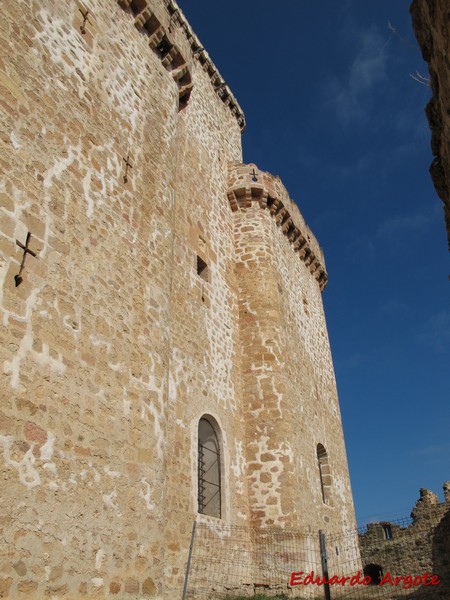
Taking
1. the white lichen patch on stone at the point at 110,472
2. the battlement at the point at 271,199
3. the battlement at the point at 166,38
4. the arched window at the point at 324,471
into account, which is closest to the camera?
the white lichen patch on stone at the point at 110,472

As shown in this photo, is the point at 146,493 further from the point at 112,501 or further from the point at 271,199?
the point at 271,199

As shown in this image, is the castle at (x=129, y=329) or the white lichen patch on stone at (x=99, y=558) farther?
the white lichen patch on stone at (x=99, y=558)

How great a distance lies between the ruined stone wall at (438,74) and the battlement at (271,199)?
8239 millimetres

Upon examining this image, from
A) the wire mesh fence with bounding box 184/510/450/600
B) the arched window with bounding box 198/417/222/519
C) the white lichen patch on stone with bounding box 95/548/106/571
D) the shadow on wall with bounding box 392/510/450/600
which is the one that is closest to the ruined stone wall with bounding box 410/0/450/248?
the white lichen patch on stone with bounding box 95/548/106/571

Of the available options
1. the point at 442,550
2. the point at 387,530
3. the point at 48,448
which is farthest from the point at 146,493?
the point at 387,530

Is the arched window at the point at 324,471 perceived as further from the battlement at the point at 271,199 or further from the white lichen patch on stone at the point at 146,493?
the white lichen patch on stone at the point at 146,493

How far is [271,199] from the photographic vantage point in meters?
14.1

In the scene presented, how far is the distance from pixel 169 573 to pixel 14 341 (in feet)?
13.8

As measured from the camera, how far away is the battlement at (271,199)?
539 inches

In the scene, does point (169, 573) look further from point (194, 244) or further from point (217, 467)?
point (194, 244)

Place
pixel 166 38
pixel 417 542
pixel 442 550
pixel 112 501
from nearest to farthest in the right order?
pixel 112 501, pixel 166 38, pixel 442 550, pixel 417 542

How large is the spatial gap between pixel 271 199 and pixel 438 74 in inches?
386

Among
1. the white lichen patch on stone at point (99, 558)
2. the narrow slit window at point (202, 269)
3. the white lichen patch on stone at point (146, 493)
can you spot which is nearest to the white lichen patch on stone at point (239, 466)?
the narrow slit window at point (202, 269)

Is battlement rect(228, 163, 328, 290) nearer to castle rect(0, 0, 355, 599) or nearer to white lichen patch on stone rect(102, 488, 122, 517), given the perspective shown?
castle rect(0, 0, 355, 599)
